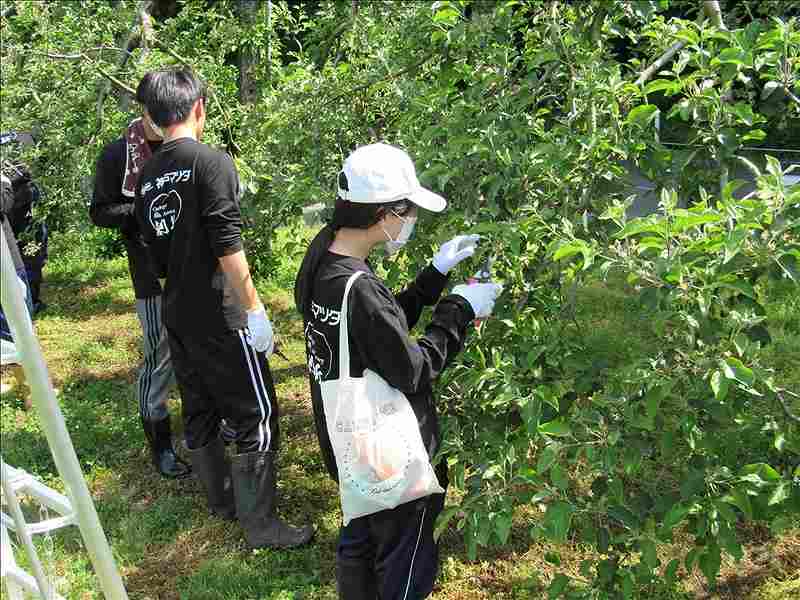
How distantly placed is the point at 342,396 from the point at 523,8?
5.39 ft

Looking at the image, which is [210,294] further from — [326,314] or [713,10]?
[713,10]

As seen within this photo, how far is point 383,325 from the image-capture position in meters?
2.48

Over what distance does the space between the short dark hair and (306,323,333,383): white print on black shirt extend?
4.14ft

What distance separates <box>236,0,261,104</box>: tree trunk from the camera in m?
5.90

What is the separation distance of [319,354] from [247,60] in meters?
3.92

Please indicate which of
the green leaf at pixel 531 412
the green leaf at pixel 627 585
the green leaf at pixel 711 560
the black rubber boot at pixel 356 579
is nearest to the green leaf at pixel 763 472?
the green leaf at pixel 711 560

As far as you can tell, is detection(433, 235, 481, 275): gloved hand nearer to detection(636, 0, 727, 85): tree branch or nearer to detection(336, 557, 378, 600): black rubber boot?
detection(636, 0, 727, 85): tree branch

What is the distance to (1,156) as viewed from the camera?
20.3ft

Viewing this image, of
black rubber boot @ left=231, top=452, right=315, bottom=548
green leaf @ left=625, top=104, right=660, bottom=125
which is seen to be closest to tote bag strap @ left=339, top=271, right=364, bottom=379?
green leaf @ left=625, top=104, right=660, bottom=125

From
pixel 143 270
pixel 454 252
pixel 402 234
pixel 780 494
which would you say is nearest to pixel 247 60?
pixel 143 270

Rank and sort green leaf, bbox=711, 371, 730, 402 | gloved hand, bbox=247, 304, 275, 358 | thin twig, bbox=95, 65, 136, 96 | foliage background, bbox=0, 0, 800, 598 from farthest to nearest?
thin twig, bbox=95, 65, 136, 96 < gloved hand, bbox=247, 304, 275, 358 < foliage background, bbox=0, 0, 800, 598 < green leaf, bbox=711, 371, 730, 402

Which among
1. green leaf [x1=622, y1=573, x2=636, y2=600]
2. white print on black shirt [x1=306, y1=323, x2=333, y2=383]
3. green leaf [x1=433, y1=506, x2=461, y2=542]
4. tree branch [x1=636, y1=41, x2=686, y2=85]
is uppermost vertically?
tree branch [x1=636, y1=41, x2=686, y2=85]

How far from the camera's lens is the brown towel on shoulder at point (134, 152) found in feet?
13.6

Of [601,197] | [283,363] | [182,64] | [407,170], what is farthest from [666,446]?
[182,64]
